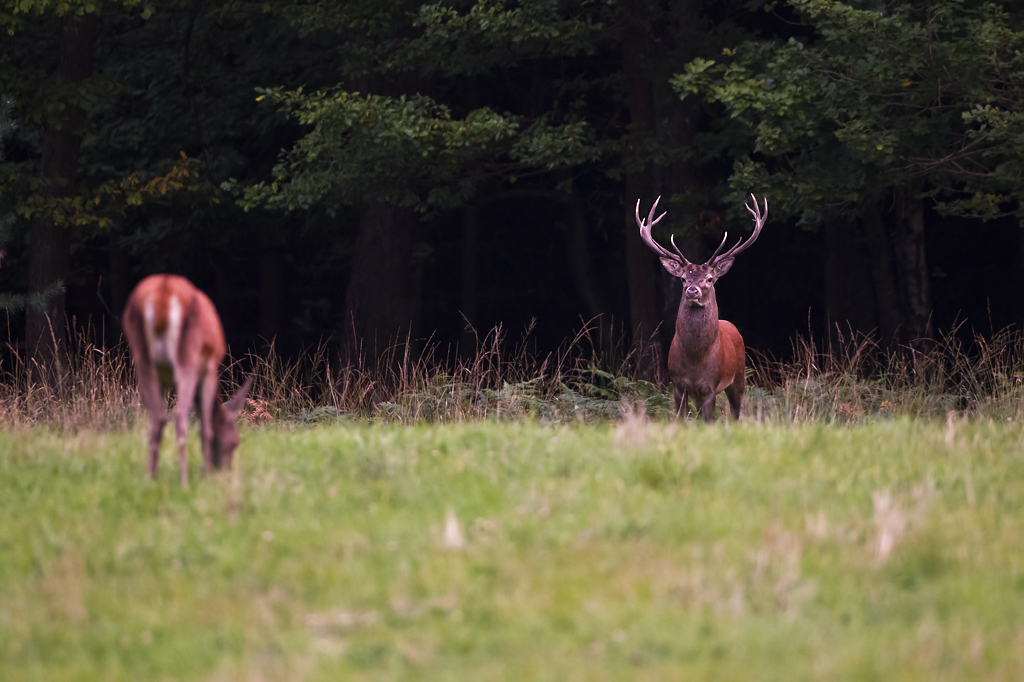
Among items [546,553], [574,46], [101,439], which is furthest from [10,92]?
[546,553]

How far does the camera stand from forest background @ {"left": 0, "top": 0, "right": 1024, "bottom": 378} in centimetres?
1297

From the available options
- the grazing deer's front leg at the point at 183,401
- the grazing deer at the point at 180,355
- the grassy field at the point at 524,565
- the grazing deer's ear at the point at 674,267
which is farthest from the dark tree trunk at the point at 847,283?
the grazing deer's front leg at the point at 183,401

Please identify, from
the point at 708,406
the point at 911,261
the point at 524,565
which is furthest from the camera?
the point at 911,261

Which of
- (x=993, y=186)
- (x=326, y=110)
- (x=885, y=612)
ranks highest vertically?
(x=326, y=110)

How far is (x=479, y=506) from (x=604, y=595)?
123 centimetres

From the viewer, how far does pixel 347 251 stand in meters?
23.1

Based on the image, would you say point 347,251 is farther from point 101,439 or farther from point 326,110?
point 101,439

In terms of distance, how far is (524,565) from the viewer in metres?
4.45

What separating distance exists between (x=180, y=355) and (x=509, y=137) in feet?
35.6

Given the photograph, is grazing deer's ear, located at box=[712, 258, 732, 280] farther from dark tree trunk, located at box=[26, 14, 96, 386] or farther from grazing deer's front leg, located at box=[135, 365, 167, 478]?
dark tree trunk, located at box=[26, 14, 96, 386]

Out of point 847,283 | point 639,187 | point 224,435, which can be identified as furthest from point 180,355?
point 847,283

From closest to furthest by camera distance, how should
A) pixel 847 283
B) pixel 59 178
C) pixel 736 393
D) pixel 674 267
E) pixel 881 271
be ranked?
pixel 674 267 → pixel 736 393 → pixel 59 178 → pixel 881 271 → pixel 847 283

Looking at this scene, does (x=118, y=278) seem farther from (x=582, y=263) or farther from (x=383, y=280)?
(x=582, y=263)

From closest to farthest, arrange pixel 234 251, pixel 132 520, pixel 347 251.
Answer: pixel 132 520, pixel 347 251, pixel 234 251
